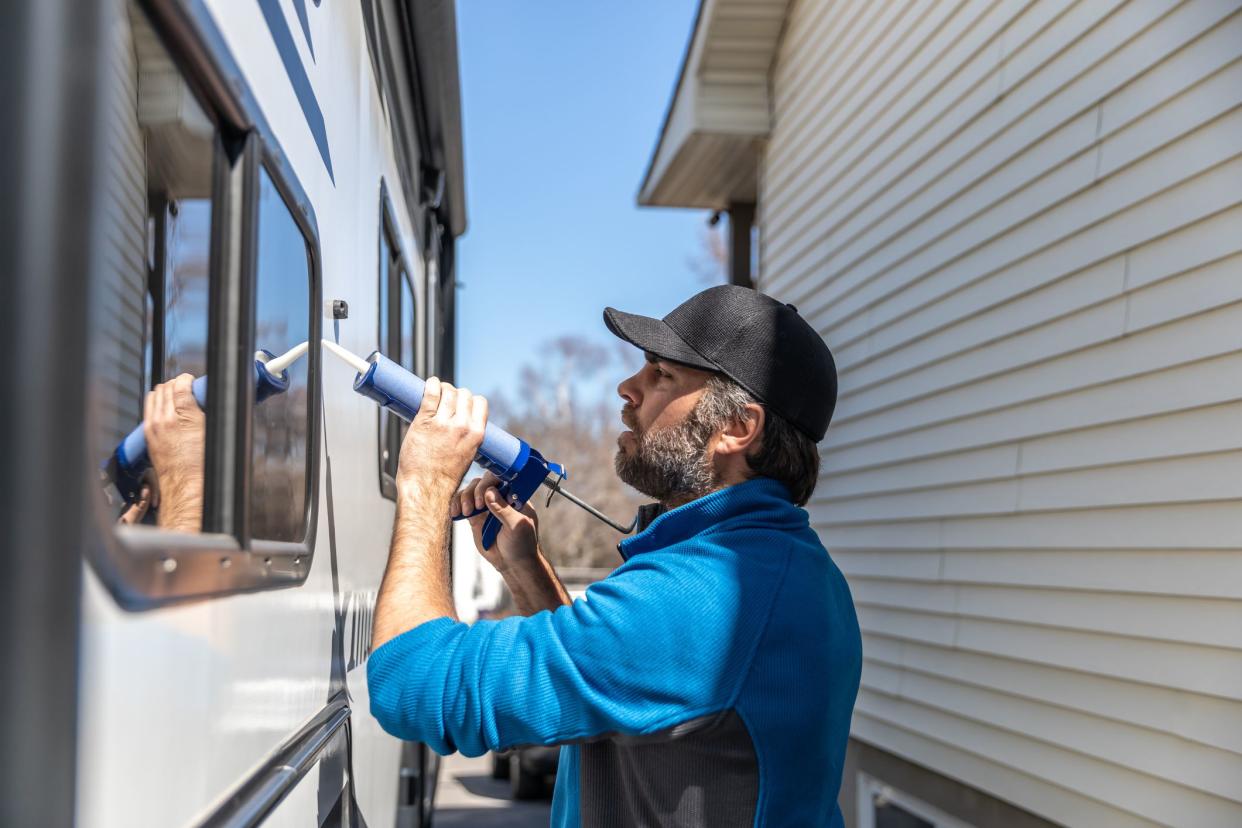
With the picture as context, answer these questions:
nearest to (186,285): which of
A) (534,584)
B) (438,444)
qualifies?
(438,444)

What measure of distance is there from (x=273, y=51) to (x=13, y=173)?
2.65 feet

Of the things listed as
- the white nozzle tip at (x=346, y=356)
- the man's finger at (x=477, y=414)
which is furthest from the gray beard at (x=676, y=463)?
the white nozzle tip at (x=346, y=356)

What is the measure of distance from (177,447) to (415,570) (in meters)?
0.77

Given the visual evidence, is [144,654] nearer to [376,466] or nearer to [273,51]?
[273,51]

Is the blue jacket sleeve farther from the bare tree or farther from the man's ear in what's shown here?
the bare tree

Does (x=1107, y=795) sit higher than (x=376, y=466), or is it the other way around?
(x=376, y=466)

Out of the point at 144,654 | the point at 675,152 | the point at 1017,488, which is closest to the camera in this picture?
the point at 144,654

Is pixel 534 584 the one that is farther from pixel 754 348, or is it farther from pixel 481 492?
pixel 754 348

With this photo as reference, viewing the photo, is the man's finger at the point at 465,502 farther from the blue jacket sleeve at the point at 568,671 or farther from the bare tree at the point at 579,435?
the bare tree at the point at 579,435

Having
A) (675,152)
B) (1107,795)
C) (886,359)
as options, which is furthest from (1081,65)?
(675,152)

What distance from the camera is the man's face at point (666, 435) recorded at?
2188 millimetres

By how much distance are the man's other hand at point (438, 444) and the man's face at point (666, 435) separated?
0.41 metres

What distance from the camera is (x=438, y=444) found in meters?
1.91

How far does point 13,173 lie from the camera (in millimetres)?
757
